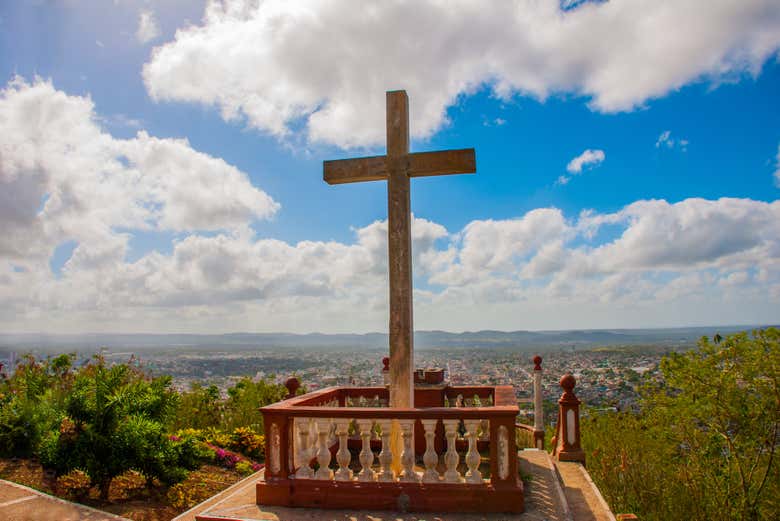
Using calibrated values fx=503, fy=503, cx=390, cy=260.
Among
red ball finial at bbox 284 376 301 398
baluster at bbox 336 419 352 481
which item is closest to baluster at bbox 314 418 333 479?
baluster at bbox 336 419 352 481

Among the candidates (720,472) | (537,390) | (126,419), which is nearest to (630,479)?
(720,472)

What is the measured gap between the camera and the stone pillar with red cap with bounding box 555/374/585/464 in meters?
7.54

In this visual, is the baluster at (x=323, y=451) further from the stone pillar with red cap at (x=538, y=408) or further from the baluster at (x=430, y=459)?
the stone pillar with red cap at (x=538, y=408)

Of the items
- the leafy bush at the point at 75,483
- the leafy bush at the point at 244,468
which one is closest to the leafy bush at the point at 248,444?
the leafy bush at the point at 244,468

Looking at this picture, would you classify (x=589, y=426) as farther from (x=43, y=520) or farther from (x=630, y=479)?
(x=43, y=520)

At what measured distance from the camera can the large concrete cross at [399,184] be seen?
6.08 meters

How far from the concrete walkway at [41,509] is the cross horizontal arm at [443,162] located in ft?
16.6

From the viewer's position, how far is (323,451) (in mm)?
5266

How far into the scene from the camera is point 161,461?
19.0ft

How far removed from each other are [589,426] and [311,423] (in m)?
7.28

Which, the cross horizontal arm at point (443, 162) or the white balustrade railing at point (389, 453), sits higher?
the cross horizontal arm at point (443, 162)

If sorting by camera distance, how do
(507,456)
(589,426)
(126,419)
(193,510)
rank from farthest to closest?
(589,426) → (126,419) → (193,510) → (507,456)

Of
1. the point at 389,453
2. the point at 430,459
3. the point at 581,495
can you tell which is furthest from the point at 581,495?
the point at 389,453

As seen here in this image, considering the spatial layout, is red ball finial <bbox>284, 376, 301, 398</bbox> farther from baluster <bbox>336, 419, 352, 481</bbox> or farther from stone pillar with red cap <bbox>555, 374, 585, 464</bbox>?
stone pillar with red cap <bbox>555, 374, 585, 464</bbox>
